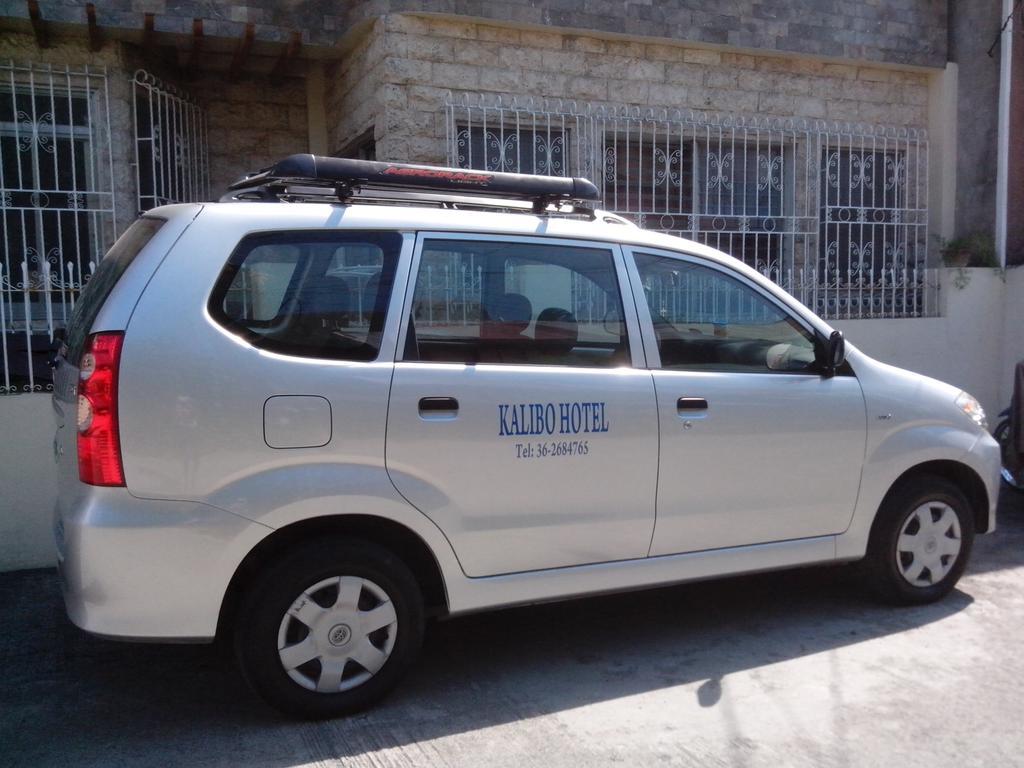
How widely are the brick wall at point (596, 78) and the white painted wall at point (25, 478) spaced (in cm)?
324

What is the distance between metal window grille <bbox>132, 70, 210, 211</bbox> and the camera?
26.2ft

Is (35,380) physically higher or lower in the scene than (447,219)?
lower

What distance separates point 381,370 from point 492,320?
558 millimetres

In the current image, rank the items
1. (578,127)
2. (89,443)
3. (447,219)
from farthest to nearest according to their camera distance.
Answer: (578,127) → (447,219) → (89,443)

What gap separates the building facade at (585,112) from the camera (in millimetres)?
7609

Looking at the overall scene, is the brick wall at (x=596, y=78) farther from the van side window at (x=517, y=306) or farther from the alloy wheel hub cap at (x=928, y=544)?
the alloy wheel hub cap at (x=928, y=544)

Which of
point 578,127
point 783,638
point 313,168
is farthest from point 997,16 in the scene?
point 313,168

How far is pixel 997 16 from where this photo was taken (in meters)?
9.12

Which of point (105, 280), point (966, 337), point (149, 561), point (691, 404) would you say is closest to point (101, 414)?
point (149, 561)

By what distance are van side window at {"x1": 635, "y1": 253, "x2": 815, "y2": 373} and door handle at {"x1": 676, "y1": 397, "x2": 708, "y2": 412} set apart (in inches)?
6.1

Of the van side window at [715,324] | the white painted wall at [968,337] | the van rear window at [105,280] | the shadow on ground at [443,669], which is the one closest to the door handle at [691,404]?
the van side window at [715,324]

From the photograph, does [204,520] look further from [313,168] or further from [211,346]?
[313,168]

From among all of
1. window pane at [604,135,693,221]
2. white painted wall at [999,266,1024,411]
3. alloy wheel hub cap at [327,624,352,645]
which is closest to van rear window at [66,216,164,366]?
alloy wheel hub cap at [327,624,352,645]

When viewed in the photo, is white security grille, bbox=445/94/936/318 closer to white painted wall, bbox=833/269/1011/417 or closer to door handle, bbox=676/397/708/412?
white painted wall, bbox=833/269/1011/417
